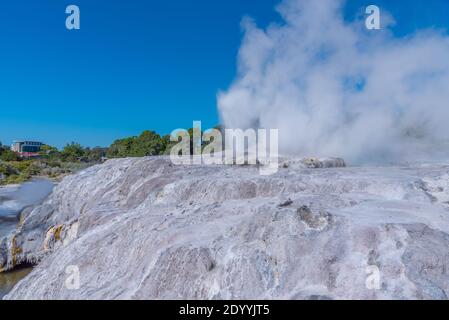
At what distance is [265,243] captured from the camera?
7.09 metres

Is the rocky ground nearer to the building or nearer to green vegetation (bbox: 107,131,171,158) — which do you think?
green vegetation (bbox: 107,131,171,158)

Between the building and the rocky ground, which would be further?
the building

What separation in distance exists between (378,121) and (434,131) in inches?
239

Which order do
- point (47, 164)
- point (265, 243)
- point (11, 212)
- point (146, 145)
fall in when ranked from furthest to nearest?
point (47, 164) → point (146, 145) → point (11, 212) → point (265, 243)

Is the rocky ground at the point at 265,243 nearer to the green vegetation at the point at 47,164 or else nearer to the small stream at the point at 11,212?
the small stream at the point at 11,212

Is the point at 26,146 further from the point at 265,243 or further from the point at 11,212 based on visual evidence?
the point at 265,243

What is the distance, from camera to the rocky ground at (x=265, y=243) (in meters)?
6.06

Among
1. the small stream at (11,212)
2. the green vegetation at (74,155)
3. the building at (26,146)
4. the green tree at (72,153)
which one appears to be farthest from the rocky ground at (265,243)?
the building at (26,146)

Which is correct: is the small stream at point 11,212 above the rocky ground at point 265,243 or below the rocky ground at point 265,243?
below

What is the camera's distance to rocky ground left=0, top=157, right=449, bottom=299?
19.9 feet

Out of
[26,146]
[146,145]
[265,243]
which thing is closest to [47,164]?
[146,145]

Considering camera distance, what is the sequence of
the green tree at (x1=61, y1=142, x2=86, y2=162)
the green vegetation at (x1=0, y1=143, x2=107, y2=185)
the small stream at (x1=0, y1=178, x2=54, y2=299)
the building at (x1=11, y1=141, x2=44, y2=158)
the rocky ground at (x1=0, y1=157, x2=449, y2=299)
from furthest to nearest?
the building at (x1=11, y1=141, x2=44, y2=158) < the green tree at (x1=61, y1=142, x2=86, y2=162) < the green vegetation at (x1=0, y1=143, x2=107, y2=185) < the small stream at (x1=0, y1=178, x2=54, y2=299) < the rocky ground at (x1=0, y1=157, x2=449, y2=299)

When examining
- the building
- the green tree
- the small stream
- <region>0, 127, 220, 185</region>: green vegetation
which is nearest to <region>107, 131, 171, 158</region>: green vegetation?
<region>0, 127, 220, 185</region>: green vegetation

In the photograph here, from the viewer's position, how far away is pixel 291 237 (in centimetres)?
703
